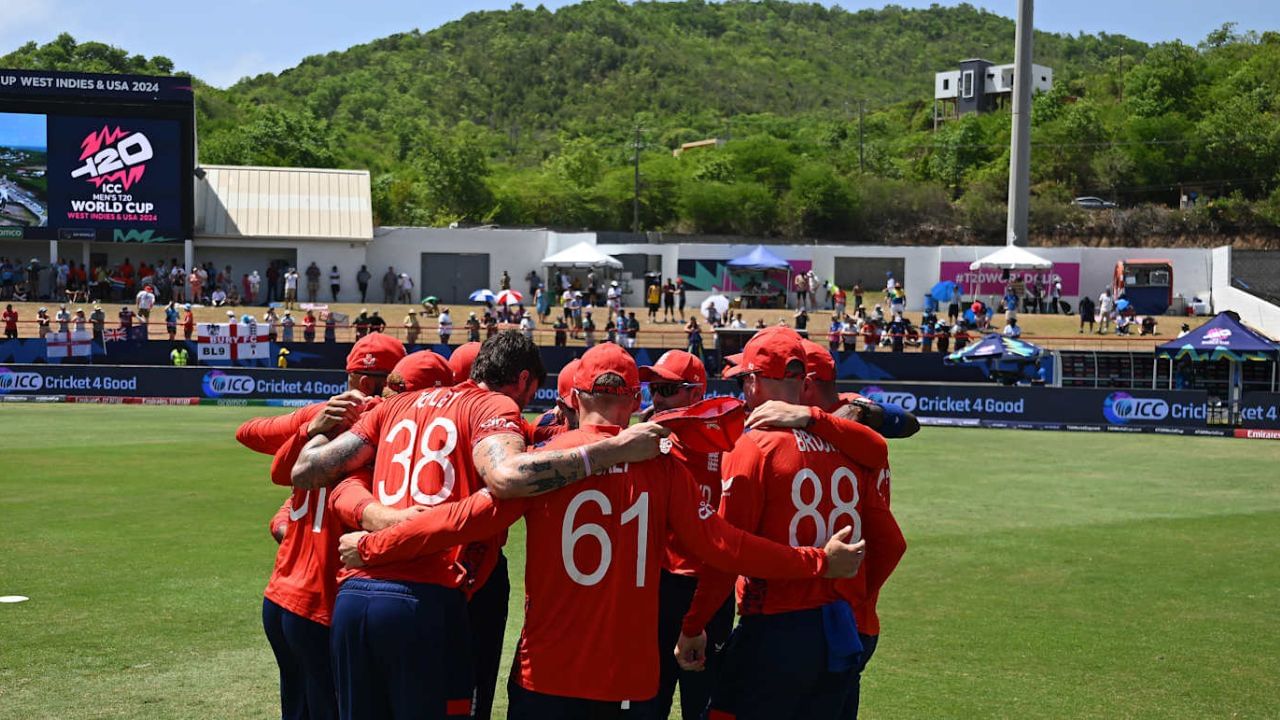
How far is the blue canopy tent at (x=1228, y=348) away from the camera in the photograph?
31172 mm

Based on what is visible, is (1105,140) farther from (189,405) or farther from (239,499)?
(239,499)

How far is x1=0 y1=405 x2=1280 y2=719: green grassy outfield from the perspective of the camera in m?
8.20

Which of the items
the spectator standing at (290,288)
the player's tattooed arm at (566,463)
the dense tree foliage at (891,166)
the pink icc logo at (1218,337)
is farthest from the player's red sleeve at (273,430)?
the dense tree foliage at (891,166)

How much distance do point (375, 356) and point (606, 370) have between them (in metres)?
1.74

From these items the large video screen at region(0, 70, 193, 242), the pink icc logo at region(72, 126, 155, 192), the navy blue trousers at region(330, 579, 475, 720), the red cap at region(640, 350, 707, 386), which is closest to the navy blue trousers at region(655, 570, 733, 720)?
the red cap at region(640, 350, 707, 386)

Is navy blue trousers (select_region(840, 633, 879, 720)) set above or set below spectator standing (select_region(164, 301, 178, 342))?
below

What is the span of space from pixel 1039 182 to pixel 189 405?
74289mm

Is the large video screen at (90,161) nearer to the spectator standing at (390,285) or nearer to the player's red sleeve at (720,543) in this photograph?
the spectator standing at (390,285)

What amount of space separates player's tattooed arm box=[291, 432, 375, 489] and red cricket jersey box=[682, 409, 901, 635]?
1.52 m

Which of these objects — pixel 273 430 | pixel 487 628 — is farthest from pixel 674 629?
pixel 273 430

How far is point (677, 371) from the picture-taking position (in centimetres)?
638

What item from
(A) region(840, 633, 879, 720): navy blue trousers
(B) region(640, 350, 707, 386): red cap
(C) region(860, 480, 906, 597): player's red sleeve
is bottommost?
(A) region(840, 633, 879, 720): navy blue trousers

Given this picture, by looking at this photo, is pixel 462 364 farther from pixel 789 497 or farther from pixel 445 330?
pixel 445 330

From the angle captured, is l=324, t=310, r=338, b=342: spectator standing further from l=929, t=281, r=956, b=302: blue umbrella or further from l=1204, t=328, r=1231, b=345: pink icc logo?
l=929, t=281, r=956, b=302: blue umbrella
